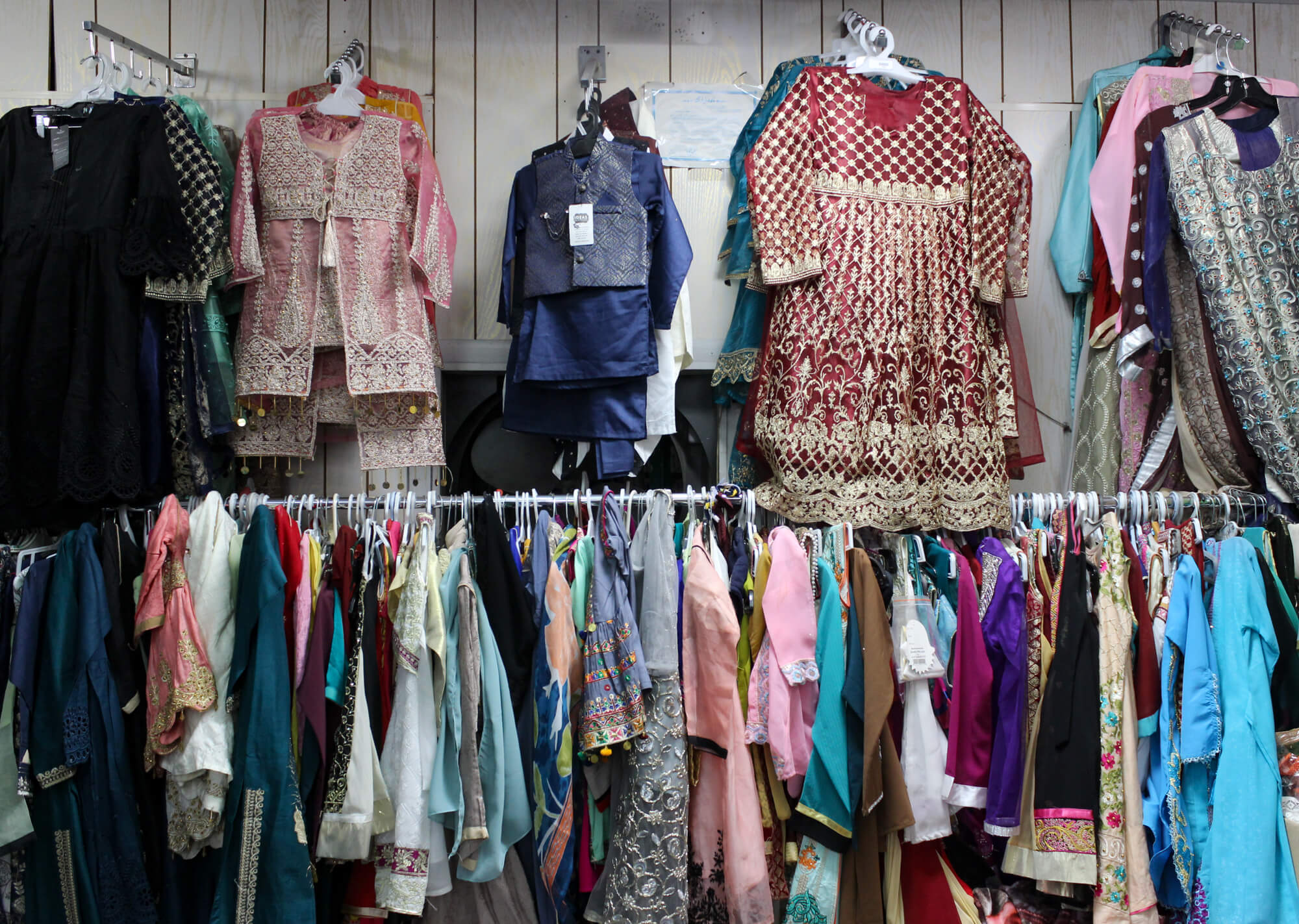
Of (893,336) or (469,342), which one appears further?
(469,342)

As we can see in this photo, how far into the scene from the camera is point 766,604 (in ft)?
6.52

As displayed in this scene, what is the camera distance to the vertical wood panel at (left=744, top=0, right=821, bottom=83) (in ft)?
8.72

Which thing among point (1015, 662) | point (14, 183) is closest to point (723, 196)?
point (1015, 662)

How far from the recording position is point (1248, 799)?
1.89 meters

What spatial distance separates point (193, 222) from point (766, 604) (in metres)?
1.56

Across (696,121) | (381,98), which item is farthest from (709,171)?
(381,98)

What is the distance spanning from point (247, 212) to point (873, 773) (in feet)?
6.14

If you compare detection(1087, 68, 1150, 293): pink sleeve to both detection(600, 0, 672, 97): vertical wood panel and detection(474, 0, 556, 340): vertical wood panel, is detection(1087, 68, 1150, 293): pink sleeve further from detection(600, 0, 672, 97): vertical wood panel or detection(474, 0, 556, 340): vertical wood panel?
detection(474, 0, 556, 340): vertical wood panel

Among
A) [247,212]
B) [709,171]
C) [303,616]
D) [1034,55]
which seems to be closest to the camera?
[303,616]

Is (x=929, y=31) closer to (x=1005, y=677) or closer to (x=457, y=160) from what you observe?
(x=457, y=160)

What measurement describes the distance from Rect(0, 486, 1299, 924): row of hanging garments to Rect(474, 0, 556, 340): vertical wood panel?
2.73 ft

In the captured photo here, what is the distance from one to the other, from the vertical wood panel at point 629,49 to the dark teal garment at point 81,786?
187 cm

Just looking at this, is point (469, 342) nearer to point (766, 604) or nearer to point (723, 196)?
point (723, 196)

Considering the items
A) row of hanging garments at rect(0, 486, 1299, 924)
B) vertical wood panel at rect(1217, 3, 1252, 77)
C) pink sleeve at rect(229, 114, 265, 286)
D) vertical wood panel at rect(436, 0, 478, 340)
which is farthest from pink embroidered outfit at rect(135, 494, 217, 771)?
vertical wood panel at rect(1217, 3, 1252, 77)
